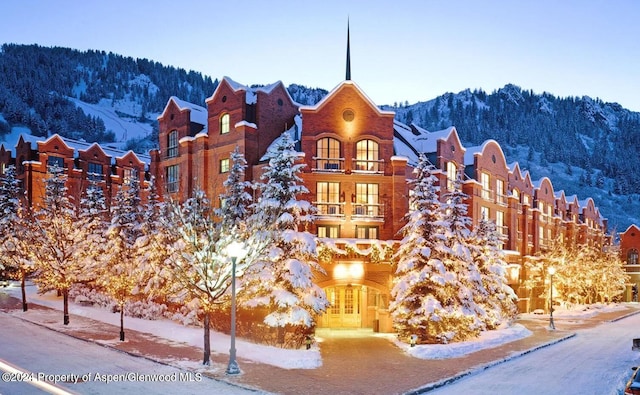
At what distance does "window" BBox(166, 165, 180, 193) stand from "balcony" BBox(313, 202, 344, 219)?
41.7 ft

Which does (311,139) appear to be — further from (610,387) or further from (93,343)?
(610,387)

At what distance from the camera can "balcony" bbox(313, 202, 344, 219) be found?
3306 cm

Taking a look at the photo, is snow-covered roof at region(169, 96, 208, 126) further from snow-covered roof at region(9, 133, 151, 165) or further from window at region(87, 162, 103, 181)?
window at region(87, 162, 103, 181)

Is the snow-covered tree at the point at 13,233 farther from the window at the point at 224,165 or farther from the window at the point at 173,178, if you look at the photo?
the window at the point at 224,165

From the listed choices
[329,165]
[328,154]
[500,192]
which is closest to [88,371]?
[329,165]

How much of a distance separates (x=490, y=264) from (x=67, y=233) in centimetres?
2754

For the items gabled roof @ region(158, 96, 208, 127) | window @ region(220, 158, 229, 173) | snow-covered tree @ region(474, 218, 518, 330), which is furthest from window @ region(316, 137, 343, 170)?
gabled roof @ region(158, 96, 208, 127)

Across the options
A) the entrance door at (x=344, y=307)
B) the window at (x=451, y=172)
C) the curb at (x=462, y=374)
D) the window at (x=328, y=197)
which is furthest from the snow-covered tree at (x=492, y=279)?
the window at (x=328, y=197)

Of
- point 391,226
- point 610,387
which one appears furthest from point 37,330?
point 610,387

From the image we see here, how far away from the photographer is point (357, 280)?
106 feet

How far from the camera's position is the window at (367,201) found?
33.7 meters

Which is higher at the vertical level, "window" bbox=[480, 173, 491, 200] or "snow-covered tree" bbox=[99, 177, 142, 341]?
"window" bbox=[480, 173, 491, 200]

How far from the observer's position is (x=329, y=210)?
110 ft

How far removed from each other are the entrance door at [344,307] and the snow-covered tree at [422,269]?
610 cm
